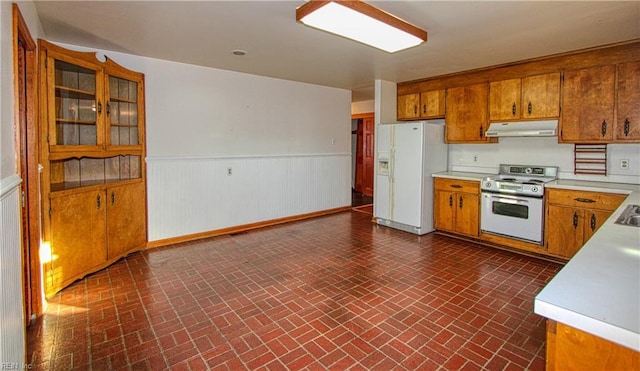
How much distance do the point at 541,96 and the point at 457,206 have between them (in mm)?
1736

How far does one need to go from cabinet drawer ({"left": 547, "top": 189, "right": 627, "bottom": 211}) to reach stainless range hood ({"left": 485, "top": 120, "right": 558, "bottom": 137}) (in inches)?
28.2

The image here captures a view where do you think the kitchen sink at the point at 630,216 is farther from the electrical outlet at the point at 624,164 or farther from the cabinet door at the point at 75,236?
the cabinet door at the point at 75,236

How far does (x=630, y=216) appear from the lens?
2.26 metres

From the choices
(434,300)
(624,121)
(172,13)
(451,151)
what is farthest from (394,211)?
(172,13)

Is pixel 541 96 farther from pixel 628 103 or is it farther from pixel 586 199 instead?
pixel 586 199

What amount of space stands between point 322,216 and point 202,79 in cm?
313

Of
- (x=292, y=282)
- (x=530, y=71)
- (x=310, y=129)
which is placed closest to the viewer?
(x=292, y=282)

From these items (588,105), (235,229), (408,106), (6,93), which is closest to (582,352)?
(6,93)

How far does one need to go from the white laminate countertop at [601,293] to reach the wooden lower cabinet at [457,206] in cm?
302

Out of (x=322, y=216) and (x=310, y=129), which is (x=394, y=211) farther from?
(x=310, y=129)

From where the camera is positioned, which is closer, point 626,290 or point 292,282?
point 626,290

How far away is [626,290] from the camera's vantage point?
1135 mm

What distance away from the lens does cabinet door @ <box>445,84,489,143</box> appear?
15.7ft

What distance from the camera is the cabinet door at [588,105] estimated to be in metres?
3.74
